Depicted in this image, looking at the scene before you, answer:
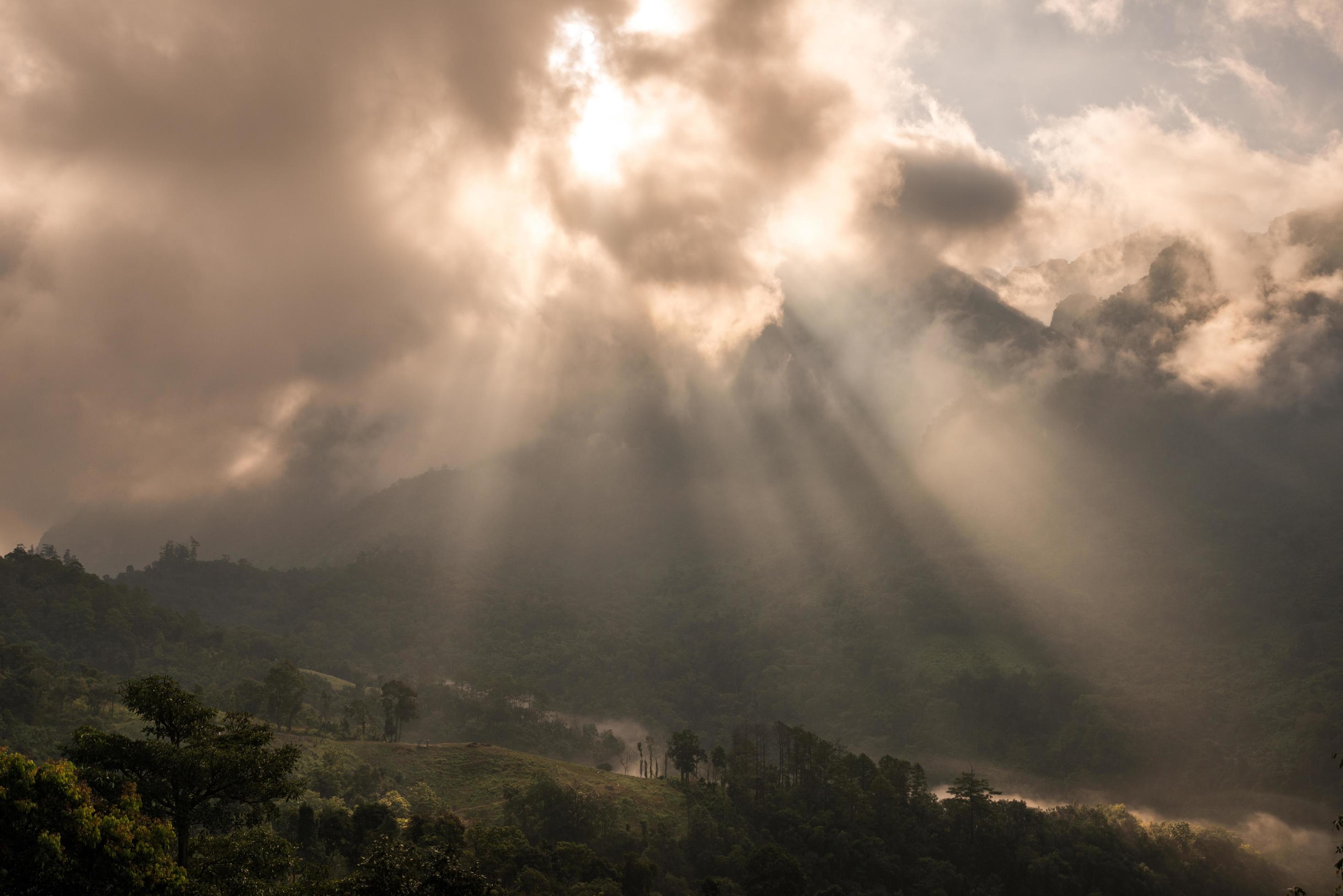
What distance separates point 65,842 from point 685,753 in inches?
6528

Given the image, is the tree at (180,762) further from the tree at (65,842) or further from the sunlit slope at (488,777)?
the sunlit slope at (488,777)

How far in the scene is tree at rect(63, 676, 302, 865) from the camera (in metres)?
38.2

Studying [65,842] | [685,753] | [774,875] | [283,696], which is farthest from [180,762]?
[283,696]

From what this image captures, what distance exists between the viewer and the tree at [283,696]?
620ft

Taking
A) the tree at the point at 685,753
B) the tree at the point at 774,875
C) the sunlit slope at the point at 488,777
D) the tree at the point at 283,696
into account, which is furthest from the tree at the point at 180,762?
the tree at the point at 283,696

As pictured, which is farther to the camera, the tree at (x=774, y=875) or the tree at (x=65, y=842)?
the tree at (x=774, y=875)

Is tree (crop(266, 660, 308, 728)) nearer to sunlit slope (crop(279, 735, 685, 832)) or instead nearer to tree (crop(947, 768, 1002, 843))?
sunlit slope (crop(279, 735, 685, 832))

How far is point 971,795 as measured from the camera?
524ft

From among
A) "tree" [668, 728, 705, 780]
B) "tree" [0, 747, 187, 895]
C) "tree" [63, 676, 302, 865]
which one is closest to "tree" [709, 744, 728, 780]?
"tree" [668, 728, 705, 780]

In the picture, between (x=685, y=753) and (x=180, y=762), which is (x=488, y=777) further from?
(x=180, y=762)

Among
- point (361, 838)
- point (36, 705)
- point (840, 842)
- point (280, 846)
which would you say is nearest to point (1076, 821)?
point (840, 842)

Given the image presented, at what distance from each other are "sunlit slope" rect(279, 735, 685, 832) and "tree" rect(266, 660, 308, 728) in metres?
12.3

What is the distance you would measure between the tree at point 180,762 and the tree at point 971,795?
150831 millimetres

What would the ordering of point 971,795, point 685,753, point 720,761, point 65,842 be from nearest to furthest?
point 65,842
point 971,795
point 720,761
point 685,753
